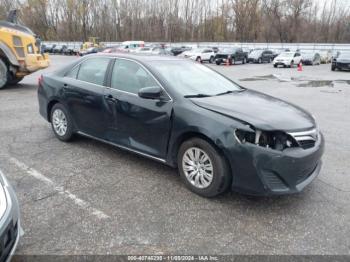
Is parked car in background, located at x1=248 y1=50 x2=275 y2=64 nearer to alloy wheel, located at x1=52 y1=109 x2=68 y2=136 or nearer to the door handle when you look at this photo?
alloy wheel, located at x1=52 y1=109 x2=68 y2=136

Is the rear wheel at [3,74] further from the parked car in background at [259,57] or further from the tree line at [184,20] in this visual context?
the tree line at [184,20]

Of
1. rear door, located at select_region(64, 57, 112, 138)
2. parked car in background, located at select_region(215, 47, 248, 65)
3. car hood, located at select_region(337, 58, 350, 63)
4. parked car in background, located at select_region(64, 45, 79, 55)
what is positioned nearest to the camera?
rear door, located at select_region(64, 57, 112, 138)

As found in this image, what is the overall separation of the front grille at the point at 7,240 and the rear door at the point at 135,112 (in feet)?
6.38

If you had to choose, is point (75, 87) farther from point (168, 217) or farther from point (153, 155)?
point (168, 217)

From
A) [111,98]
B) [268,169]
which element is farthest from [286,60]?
[268,169]

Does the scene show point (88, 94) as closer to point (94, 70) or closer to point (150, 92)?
point (94, 70)

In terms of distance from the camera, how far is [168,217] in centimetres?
321

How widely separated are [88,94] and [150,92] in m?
1.34

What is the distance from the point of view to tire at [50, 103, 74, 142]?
5121 millimetres

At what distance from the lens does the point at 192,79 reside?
4.30m

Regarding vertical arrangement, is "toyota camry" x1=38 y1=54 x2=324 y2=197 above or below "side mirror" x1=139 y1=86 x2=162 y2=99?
below

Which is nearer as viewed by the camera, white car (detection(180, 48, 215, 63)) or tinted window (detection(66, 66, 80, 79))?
tinted window (detection(66, 66, 80, 79))

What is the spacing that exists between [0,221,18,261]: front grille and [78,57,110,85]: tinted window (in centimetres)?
271

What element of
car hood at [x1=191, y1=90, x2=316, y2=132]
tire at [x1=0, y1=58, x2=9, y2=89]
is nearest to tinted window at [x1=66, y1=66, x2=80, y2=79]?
car hood at [x1=191, y1=90, x2=316, y2=132]
